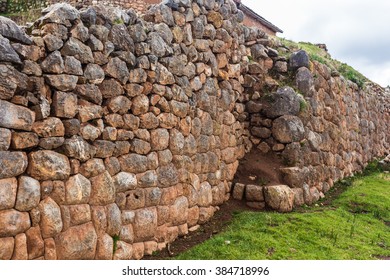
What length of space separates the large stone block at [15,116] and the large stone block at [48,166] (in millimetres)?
350

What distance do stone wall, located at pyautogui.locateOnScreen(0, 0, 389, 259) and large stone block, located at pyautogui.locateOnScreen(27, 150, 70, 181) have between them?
2 cm

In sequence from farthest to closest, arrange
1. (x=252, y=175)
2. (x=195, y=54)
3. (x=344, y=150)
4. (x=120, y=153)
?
(x=344, y=150) < (x=252, y=175) < (x=195, y=54) < (x=120, y=153)

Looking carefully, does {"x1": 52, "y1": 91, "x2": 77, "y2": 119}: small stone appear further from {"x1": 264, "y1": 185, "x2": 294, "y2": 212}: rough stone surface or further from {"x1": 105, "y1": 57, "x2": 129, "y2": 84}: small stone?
{"x1": 264, "y1": 185, "x2": 294, "y2": 212}: rough stone surface

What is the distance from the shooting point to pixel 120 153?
5.77 m

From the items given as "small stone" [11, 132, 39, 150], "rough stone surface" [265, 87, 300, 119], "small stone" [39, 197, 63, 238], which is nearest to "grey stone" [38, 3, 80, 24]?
"small stone" [11, 132, 39, 150]

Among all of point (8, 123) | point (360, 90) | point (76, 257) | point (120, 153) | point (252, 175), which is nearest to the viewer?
point (8, 123)

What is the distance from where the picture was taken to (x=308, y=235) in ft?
24.0

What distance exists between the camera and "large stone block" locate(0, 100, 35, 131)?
13.6 feet

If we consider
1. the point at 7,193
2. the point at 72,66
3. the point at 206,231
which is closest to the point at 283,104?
the point at 206,231

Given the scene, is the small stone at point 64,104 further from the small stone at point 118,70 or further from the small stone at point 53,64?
the small stone at point 118,70

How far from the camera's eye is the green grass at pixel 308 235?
6.36 metres

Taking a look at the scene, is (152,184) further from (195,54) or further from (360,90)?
(360,90)

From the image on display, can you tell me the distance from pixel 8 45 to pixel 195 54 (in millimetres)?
4069

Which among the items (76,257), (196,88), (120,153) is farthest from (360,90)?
(76,257)
